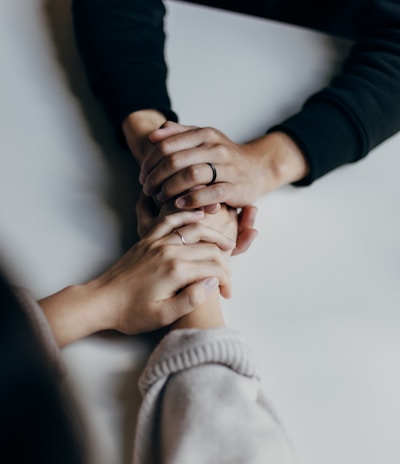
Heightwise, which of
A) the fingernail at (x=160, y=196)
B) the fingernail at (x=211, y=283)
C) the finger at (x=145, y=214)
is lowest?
the fingernail at (x=211, y=283)

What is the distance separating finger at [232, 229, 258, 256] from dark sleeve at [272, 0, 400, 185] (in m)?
0.15

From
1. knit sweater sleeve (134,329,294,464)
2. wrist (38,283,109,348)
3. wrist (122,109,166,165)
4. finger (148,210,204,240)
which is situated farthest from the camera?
wrist (122,109,166,165)

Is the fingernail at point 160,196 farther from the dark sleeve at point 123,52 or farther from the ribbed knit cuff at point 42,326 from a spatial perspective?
A: the ribbed knit cuff at point 42,326

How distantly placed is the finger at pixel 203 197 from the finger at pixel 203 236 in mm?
39

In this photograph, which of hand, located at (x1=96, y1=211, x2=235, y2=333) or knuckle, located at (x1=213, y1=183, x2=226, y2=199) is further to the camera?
knuckle, located at (x1=213, y1=183, x2=226, y2=199)

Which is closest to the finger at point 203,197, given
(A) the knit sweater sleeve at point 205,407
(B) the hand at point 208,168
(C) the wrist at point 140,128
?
(B) the hand at point 208,168

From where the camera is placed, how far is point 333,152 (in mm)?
910

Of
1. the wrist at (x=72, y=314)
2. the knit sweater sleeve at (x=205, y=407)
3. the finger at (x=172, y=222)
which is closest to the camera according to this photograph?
the knit sweater sleeve at (x=205, y=407)

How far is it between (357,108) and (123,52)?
393mm

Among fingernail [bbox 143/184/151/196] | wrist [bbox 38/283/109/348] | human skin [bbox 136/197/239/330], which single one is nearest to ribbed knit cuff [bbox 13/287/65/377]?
wrist [bbox 38/283/109/348]

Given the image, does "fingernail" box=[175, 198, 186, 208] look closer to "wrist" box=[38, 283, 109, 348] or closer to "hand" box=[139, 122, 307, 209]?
"hand" box=[139, 122, 307, 209]

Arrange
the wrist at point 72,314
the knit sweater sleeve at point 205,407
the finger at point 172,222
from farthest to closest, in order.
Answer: the finger at point 172,222 < the wrist at point 72,314 < the knit sweater sleeve at point 205,407

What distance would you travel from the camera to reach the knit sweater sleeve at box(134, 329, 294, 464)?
574 mm

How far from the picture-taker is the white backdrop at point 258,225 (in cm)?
67
